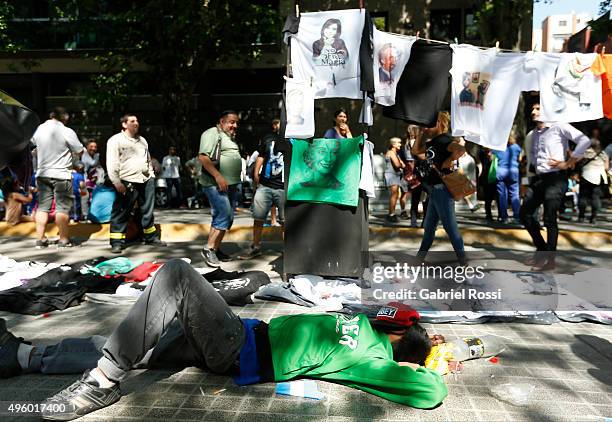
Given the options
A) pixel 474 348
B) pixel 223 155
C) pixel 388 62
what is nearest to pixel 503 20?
pixel 388 62

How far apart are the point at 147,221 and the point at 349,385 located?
5792 mm

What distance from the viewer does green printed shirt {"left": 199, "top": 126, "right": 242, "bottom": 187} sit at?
6.70 metres

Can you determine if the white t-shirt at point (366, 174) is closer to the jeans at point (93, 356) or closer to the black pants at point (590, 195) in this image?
the jeans at point (93, 356)

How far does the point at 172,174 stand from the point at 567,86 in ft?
38.4

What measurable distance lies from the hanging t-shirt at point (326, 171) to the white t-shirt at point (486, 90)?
1530mm

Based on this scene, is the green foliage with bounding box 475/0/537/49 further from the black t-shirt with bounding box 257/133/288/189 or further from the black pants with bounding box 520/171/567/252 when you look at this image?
the black t-shirt with bounding box 257/133/288/189

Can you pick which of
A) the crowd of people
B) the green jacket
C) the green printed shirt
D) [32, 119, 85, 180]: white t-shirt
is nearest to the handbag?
the crowd of people

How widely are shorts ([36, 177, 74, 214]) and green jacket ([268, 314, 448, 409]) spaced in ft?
19.2

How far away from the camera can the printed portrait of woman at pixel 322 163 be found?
5.62 metres

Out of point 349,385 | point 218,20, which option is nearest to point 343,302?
point 349,385

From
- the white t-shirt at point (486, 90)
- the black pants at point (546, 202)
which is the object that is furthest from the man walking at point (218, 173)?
the black pants at point (546, 202)

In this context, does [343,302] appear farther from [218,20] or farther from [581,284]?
[218,20]

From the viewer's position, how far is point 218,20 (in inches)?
605

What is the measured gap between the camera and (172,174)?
15.5 meters
